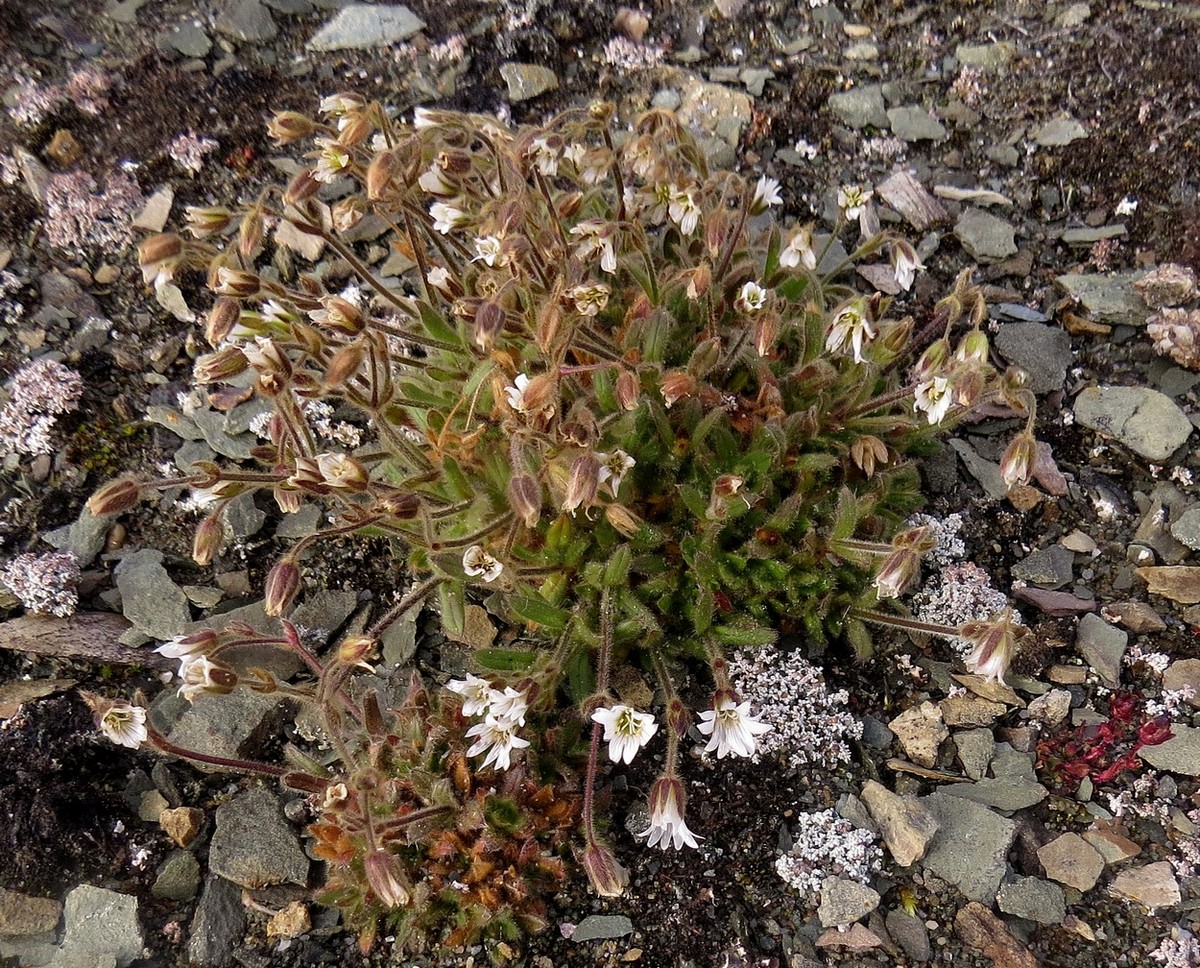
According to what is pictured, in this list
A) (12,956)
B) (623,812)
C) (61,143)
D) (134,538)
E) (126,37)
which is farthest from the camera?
(126,37)

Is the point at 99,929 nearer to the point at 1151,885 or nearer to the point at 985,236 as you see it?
the point at 1151,885

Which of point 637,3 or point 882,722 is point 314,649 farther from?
point 637,3

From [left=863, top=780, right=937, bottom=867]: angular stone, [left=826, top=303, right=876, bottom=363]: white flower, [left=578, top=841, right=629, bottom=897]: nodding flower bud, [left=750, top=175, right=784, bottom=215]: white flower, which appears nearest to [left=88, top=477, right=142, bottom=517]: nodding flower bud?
[left=578, top=841, right=629, bottom=897]: nodding flower bud

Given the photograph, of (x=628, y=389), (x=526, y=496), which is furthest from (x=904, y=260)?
(x=526, y=496)

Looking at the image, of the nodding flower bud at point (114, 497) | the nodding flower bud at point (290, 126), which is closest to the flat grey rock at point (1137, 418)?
the nodding flower bud at point (290, 126)

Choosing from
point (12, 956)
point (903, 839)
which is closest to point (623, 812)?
point (903, 839)

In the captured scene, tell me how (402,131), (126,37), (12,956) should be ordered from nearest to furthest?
(12,956) → (402,131) → (126,37)
